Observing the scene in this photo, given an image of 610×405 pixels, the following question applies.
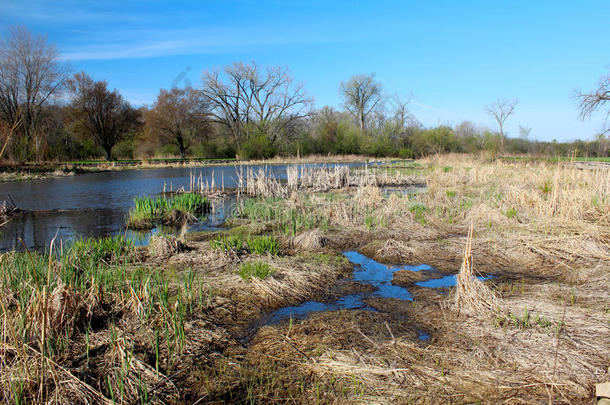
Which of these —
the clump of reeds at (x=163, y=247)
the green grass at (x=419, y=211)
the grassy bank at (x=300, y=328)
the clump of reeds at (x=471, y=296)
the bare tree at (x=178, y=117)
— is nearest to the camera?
the grassy bank at (x=300, y=328)

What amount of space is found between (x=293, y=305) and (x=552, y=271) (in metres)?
3.87

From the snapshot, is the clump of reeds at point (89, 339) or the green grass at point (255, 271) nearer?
the clump of reeds at point (89, 339)

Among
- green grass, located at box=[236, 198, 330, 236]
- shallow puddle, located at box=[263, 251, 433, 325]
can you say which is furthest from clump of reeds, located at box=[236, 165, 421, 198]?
shallow puddle, located at box=[263, 251, 433, 325]

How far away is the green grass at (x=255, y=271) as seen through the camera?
4.98 metres

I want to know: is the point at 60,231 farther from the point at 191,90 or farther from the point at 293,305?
the point at 191,90

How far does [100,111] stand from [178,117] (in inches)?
321

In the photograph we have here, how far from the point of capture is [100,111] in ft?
127

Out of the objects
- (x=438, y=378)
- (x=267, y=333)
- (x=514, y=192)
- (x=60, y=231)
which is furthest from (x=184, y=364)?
(x=514, y=192)

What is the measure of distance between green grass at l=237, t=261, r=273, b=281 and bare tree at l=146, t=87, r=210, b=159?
4204 centimetres

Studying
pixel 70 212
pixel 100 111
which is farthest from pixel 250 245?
pixel 100 111

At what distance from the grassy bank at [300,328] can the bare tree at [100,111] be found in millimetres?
38113

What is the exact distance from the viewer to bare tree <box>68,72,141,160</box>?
38.1 meters

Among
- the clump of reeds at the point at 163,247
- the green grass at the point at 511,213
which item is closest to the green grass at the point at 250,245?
the clump of reeds at the point at 163,247

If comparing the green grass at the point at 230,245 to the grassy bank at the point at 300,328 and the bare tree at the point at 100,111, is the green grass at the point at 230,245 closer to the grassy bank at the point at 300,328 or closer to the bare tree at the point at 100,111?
the grassy bank at the point at 300,328
